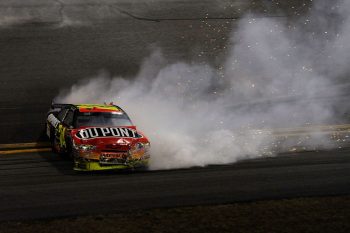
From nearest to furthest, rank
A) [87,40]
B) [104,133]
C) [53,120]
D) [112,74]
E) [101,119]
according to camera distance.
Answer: [104,133] < [101,119] < [53,120] < [112,74] < [87,40]

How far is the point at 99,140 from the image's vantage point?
10.3 meters

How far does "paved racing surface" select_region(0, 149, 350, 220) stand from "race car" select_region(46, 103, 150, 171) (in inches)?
8.6

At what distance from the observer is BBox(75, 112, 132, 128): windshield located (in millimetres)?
11273

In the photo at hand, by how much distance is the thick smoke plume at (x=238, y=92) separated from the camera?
12.4 metres

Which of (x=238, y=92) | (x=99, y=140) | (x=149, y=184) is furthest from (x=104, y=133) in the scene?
(x=238, y=92)

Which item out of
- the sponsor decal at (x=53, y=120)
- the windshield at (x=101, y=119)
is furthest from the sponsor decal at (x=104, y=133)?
the sponsor decal at (x=53, y=120)

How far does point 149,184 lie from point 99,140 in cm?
146

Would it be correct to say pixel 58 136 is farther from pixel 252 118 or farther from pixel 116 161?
pixel 252 118

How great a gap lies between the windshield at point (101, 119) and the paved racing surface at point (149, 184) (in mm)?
904

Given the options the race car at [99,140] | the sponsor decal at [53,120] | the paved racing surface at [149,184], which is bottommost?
the paved racing surface at [149,184]

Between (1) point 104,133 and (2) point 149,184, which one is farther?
(1) point 104,133

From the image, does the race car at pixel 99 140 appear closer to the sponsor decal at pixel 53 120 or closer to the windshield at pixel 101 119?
the windshield at pixel 101 119

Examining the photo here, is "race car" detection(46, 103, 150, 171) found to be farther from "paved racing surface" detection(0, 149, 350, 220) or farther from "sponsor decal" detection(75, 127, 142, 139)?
"paved racing surface" detection(0, 149, 350, 220)

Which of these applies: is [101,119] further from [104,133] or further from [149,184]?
[149,184]
